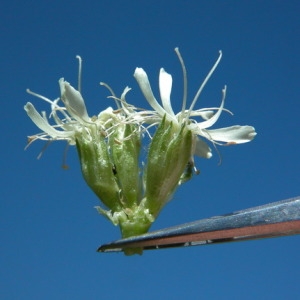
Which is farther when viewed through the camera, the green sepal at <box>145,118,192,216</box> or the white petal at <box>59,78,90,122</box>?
the white petal at <box>59,78,90,122</box>

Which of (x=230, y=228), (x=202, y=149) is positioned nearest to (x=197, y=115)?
(x=202, y=149)

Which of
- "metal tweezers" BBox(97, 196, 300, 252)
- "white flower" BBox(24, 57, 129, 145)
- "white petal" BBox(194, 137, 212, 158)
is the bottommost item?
"metal tweezers" BBox(97, 196, 300, 252)

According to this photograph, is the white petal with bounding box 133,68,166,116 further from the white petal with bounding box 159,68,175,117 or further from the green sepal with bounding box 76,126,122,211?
the green sepal with bounding box 76,126,122,211

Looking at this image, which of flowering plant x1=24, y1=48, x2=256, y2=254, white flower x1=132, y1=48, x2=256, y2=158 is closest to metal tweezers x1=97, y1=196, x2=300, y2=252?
flowering plant x1=24, y1=48, x2=256, y2=254

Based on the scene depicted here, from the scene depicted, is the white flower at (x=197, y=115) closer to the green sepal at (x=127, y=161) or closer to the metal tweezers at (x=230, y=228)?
the green sepal at (x=127, y=161)

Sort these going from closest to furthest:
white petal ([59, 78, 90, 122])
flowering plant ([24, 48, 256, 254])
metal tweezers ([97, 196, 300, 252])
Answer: metal tweezers ([97, 196, 300, 252]) → flowering plant ([24, 48, 256, 254]) → white petal ([59, 78, 90, 122])

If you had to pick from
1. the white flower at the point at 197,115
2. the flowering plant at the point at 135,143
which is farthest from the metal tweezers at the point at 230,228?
the white flower at the point at 197,115

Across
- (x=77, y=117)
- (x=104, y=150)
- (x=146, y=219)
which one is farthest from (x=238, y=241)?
(x=77, y=117)
